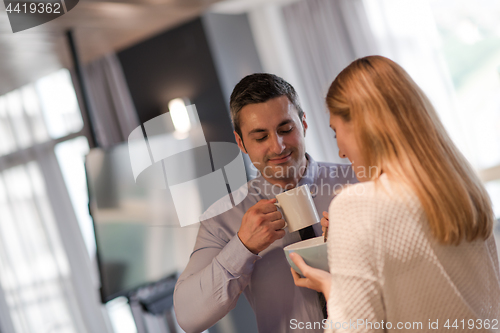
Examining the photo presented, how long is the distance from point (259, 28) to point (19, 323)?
3302mm

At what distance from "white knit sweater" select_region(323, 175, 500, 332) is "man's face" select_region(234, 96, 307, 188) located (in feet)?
1.58

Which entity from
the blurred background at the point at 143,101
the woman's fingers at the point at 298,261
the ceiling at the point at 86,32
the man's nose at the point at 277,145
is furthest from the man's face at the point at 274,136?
the ceiling at the point at 86,32

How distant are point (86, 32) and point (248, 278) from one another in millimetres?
2547

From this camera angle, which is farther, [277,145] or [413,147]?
[277,145]

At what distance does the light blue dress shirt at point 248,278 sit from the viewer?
106 cm

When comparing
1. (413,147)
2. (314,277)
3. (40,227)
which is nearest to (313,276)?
(314,277)

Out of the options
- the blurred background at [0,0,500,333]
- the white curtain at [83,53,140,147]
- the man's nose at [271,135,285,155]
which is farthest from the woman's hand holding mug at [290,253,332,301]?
the white curtain at [83,53,140,147]

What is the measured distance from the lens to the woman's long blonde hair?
679mm

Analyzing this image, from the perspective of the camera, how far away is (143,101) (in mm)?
3457

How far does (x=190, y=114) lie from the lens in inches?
123

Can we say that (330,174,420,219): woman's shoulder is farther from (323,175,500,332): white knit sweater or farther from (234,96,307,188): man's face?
(234,96,307,188): man's face

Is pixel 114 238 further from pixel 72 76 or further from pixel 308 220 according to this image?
pixel 308 220

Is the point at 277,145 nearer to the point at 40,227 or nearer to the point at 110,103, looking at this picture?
the point at 110,103

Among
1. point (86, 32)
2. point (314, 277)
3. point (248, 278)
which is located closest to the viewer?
point (314, 277)
